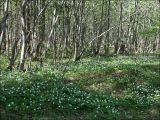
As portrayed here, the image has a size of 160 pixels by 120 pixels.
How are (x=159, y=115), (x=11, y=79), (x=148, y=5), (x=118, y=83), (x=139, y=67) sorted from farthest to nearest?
(x=148, y=5), (x=139, y=67), (x=118, y=83), (x=11, y=79), (x=159, y=115)

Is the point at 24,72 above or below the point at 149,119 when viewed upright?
above

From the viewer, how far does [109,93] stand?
2070 centimetres

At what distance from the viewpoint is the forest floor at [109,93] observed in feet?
56.4

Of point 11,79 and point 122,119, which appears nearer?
point 122,119

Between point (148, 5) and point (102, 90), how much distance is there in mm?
37901

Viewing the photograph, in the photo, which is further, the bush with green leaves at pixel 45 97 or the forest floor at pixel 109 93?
the forest floor at pixel 109 93

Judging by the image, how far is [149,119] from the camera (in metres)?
17.5

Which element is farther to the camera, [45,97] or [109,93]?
[109,93]

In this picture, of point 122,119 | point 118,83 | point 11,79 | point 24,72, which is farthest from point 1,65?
point 122,119

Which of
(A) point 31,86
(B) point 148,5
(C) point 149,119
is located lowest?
(C) point 149,119

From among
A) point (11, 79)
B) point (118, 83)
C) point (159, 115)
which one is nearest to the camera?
point (159, 115)

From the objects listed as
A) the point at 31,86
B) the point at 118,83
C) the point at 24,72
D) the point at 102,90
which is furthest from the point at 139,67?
the point at 31,86

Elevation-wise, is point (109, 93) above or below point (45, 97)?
below

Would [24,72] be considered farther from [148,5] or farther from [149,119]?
[148,5]
